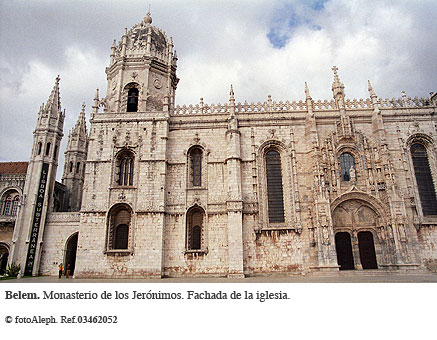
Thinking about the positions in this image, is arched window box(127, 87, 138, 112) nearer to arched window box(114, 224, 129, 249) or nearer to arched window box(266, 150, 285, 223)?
arched window box(114, 224, 129, 249)

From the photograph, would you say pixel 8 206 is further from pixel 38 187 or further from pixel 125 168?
pixel 125 168

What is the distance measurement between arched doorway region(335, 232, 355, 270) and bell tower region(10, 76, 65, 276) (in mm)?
22457

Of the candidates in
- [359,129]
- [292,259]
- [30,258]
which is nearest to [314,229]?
[292,259]

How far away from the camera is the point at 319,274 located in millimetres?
19391

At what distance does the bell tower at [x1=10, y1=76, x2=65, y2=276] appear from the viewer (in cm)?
2248

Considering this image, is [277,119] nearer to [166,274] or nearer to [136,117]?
[136,117]

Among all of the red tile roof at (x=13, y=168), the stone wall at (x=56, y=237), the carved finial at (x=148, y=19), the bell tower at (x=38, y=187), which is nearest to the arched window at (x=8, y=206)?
the red tile roof at (x=13, y=168)

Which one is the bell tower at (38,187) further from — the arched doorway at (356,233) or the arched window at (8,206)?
the arched doorway at (356,233)

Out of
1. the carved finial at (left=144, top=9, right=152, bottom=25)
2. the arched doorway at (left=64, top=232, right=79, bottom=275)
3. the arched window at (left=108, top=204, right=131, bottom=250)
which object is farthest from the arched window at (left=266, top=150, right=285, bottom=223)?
the carved finial at (left=144, top=9, right=152, bottom=25)

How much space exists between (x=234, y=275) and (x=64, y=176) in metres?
22.4

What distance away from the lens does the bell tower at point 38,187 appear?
22484 millimetres

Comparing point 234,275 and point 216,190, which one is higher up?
point 216,190

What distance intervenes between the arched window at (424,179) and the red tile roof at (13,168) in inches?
1383

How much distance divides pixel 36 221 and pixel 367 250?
82.5 feet
